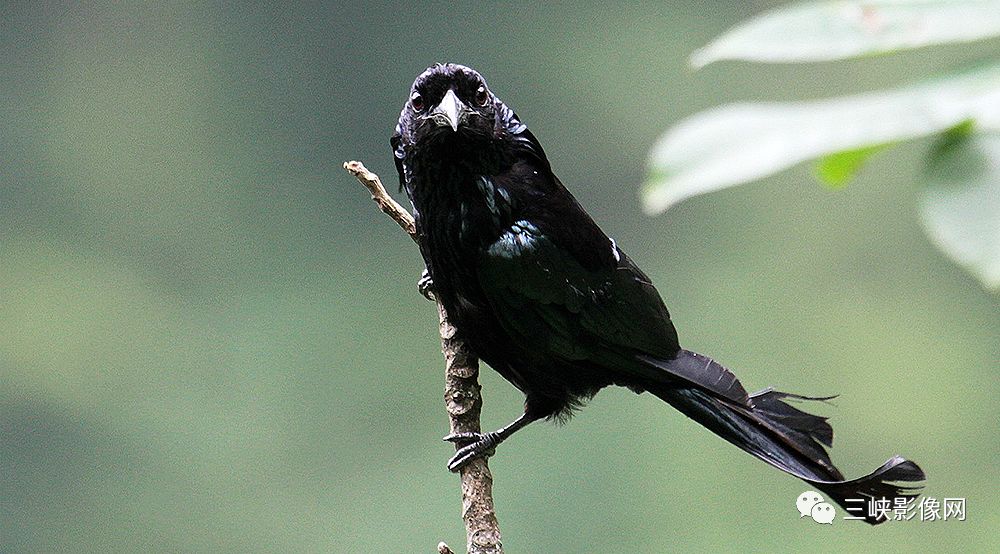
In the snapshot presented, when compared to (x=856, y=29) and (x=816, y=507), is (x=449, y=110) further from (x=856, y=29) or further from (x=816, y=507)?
(x=856, y=29)

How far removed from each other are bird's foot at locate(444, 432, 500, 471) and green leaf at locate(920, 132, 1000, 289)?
3.61 feet

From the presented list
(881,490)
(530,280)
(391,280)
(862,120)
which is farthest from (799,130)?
(391,280)

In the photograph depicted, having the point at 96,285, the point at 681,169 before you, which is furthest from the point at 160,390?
the point at 681,169

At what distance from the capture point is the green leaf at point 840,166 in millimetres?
260

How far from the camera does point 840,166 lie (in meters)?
0.27

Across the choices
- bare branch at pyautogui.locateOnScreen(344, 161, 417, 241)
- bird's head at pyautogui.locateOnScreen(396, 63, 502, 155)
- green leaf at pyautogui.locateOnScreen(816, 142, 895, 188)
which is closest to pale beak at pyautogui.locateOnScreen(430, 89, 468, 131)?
bird's head at pyautogui.locateOnScreen(396, 63, 502, 155)

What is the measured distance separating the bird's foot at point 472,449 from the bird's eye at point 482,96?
15.3 inches

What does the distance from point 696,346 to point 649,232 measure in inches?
12.4

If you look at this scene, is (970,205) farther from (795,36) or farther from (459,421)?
(459,421)

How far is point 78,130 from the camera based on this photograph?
2773 millimetres

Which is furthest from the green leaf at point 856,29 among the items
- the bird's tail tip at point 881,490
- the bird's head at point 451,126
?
the bird's head at point 451,126

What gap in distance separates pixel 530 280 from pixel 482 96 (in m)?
0.22

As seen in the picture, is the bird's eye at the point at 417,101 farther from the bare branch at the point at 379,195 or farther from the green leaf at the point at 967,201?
the green leaf at the point at 967,201

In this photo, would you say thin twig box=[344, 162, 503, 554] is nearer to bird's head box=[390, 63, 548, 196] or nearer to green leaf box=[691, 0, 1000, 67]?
bird's head box=[390, 63, 548, 196]
